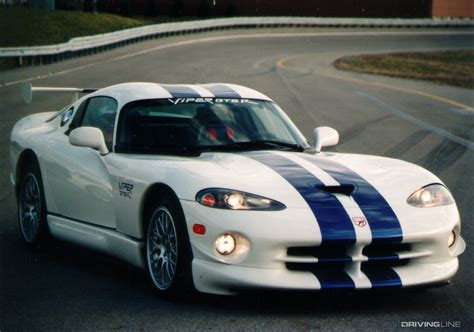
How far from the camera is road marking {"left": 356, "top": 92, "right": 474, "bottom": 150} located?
16.0 metres

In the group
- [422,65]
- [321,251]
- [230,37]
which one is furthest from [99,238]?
[230,37]

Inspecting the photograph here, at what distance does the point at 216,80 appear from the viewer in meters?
28.7

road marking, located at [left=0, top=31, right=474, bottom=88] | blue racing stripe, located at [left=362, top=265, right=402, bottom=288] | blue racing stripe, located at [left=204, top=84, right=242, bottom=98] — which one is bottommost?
road marking, located at [left=0, top=31, right=474, bottom=88]

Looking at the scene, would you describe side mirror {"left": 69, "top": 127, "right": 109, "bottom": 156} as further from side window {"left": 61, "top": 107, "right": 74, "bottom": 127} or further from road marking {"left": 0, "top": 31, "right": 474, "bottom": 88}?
road marking {"left": 0, "top": 31, "right": 474, "bottom": 88}

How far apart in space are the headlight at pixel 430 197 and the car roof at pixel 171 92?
186cm

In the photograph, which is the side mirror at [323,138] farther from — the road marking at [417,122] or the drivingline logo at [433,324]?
the road marking at [417,122]

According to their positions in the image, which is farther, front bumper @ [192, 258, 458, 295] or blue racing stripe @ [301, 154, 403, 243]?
blue racing stripe @ [301, 154, 403, 243]

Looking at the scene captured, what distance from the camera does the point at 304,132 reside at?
56.7 feet

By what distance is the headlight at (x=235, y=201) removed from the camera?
6.22m

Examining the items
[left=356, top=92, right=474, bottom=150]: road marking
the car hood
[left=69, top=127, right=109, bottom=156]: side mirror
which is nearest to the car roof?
[left=69, top=127, right=109, bottom=156]: side mirror

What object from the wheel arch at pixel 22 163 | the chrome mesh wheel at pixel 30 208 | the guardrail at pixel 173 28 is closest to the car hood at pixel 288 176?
the chrome mesh wheel at pixel 30 208

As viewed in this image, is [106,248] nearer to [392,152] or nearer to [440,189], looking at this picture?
[440,189]

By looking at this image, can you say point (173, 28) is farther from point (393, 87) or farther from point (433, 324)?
point (433, 324)

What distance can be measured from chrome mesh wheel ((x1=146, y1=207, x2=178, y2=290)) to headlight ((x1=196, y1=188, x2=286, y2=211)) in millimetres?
330
